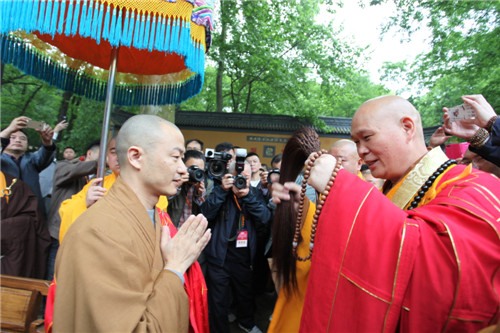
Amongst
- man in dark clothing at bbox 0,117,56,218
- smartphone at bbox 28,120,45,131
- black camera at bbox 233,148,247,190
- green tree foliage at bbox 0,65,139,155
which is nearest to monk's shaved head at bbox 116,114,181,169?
black camera at bbox 233,148,247,190

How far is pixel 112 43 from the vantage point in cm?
182

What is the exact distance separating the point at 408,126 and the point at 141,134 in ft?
4.61

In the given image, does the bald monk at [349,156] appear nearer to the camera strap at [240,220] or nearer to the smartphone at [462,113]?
the smartphone at [462,113]

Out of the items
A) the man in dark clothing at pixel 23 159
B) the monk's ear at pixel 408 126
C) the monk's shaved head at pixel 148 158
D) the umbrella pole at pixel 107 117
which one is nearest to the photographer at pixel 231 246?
the umbrella pole at pixel 107 117

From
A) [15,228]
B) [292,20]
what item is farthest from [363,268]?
[292,20]

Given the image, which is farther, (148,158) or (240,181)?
(240,181)

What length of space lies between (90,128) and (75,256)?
13831 millimetres

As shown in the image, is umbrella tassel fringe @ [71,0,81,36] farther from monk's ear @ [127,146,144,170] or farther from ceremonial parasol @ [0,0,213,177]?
monk's ear @ [127,146,144,170]

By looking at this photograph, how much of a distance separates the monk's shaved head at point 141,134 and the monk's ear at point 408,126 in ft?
4.08

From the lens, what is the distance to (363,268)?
1106 millimetres

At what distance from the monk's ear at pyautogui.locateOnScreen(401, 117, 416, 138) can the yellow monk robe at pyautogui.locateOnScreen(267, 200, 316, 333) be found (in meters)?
0.93

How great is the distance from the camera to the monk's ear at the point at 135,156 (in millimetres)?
1547

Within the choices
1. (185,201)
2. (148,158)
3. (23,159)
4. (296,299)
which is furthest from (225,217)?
(23,159)

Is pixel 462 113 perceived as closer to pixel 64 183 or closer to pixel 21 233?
pixel 64 183
